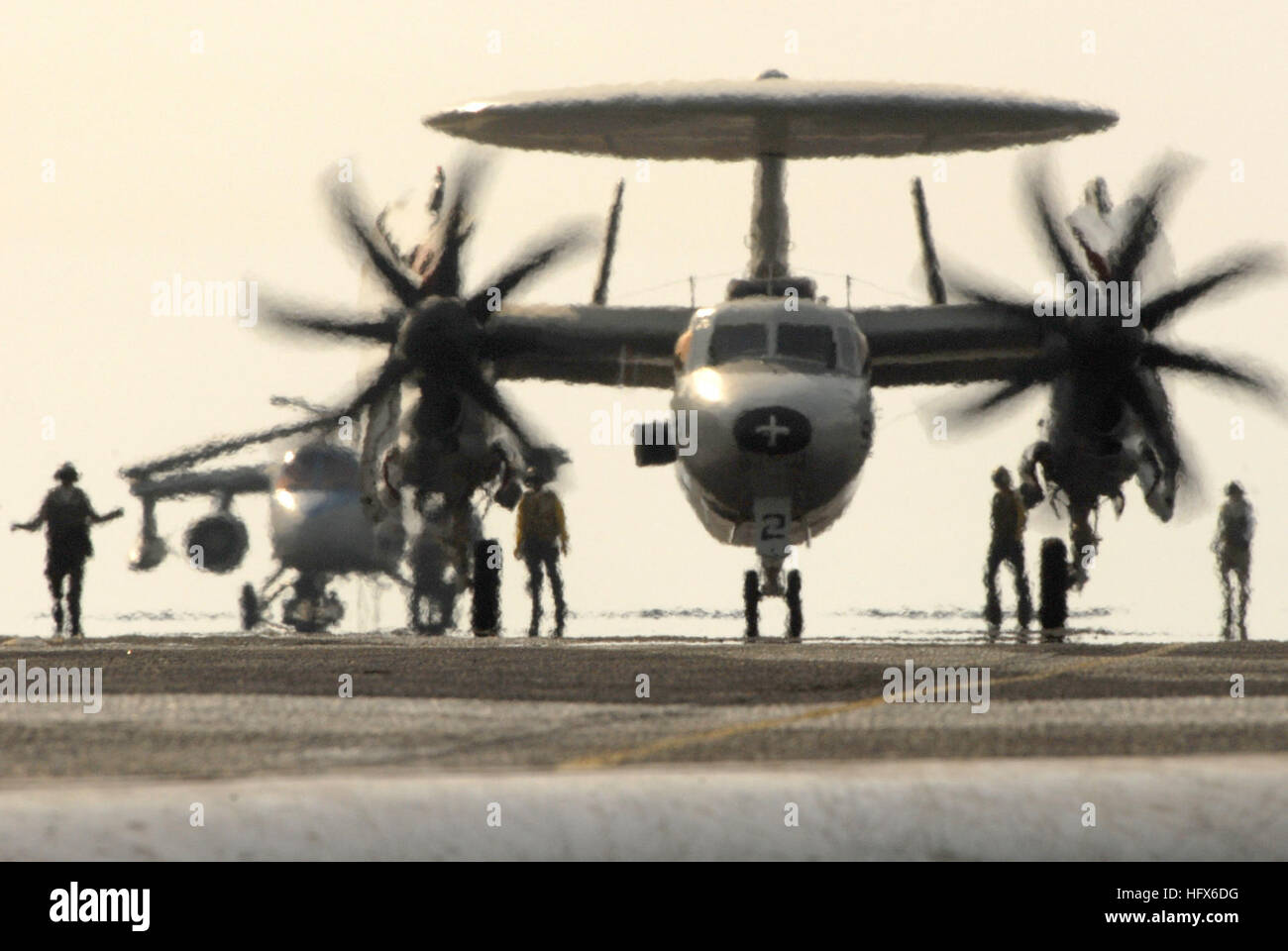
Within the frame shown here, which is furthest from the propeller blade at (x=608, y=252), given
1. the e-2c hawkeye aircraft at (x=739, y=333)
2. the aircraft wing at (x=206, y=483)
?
the aircraft wing at (x=206, y=483)

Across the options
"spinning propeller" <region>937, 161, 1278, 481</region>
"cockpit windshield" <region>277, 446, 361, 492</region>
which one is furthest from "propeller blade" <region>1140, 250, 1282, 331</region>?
"cockpit windshield" <region>277, 446, 361, 492</region>

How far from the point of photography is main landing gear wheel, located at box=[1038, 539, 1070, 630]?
27.5 metres

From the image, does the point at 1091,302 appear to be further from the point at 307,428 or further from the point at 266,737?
the point at 266,737

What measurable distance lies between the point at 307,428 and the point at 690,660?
462 inches

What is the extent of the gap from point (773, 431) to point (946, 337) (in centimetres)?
880

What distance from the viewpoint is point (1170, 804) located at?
3633 mm

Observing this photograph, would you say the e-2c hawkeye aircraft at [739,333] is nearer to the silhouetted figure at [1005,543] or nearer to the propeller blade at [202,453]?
the silhouetted figure at [1005,543]

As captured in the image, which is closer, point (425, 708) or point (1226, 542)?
point (425, 708)

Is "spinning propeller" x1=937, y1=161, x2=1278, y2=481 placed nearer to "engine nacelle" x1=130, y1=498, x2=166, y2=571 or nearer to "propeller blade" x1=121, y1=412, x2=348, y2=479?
"propeller blade" x1=121, y1=412, x2=348, y2=479

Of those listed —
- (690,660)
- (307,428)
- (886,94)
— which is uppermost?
(886,94)

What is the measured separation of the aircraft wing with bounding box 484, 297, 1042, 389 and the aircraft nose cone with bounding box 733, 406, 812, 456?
763 centimetres

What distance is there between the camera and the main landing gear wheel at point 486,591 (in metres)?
28.1

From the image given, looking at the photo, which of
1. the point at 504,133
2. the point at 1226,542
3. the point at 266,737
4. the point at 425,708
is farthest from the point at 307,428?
the point at 266,737

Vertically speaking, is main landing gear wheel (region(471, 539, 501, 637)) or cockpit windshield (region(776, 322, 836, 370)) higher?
cockpit windshield (region(776, 322, 836, 370))
